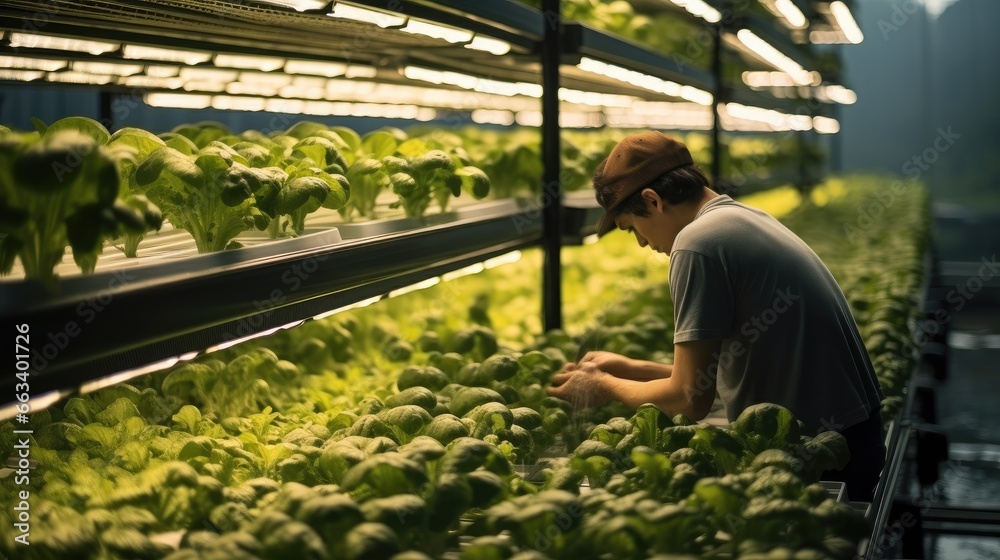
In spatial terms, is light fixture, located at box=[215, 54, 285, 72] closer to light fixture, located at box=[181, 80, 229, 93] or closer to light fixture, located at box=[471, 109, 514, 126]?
light fixture, located at box=[181, 80, 229, 93]

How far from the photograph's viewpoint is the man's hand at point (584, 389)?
2.42 m

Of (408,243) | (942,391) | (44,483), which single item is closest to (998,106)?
(942,391)

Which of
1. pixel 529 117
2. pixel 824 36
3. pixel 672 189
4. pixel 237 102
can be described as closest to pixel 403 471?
pixel 672 189

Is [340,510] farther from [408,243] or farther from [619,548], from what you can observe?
[408,243]

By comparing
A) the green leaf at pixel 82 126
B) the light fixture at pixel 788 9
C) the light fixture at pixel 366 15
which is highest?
the light fixture at pixel 788 9

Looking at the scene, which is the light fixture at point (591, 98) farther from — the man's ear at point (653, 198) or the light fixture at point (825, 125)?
the light fixture at point (825, 125)

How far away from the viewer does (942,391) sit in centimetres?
836

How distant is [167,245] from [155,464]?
1.25ft

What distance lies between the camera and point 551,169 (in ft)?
10.8

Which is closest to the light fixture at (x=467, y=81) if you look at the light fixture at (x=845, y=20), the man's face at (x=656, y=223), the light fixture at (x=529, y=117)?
the man's face at (x=656, y=223)

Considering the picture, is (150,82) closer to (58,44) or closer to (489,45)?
(58,44)

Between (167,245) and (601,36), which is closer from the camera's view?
(167,245)

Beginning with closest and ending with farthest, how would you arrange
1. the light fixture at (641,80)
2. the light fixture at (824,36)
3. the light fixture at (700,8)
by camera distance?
the light fixture at (641,80), the light fixture at (700,8), the light fixture at (824,36)

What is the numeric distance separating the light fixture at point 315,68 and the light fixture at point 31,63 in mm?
628
